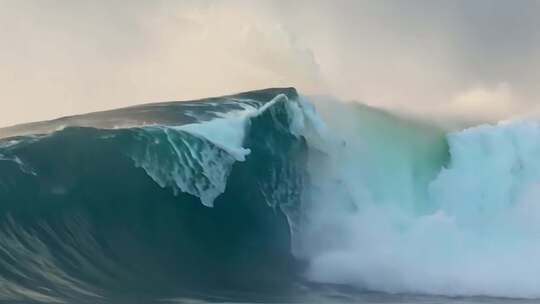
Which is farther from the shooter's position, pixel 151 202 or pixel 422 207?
pixel 422 207

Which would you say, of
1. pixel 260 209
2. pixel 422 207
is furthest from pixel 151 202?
pixel 422 207

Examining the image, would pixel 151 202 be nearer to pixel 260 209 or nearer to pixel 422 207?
pixel 260 209

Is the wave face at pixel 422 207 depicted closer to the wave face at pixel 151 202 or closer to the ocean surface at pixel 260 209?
the ocean surface at pixel 260 209

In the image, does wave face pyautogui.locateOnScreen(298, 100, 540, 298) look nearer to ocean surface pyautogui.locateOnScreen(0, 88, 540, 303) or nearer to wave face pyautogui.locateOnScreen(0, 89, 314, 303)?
ocean surface pyautogui.locateOnScreen(0, 88, 540, 303)

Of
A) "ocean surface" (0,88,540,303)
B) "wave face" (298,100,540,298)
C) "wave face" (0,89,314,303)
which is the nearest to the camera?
"wave face" (0,89,314,303)

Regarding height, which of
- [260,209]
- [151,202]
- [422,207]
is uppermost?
[422,207]

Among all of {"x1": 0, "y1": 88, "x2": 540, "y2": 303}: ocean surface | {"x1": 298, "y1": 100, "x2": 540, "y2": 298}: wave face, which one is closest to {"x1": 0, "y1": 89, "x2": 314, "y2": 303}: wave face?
{"x1": 0, "y1": 88, "x2": 540, "y2": 303}: ocean surface
